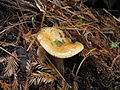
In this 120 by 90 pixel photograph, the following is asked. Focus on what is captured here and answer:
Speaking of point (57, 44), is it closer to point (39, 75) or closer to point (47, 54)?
point (47, 54)

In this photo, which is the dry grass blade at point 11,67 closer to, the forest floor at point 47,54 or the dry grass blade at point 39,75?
the forest floor at point 47,54

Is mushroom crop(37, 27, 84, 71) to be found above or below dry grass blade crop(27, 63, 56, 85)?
above

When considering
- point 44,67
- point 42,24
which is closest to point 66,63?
point 44,67

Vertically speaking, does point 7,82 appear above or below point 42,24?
below

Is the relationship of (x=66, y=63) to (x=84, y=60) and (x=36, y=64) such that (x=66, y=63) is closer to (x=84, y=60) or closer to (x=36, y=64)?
(x=84, y=60)

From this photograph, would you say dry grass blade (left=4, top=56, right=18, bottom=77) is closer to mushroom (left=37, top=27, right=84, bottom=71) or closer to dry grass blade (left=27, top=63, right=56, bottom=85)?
dry grass blade (left=27, top=63, right=56, bottom=85)

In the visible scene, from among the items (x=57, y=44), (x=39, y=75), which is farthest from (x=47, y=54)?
(x=39, y=75)

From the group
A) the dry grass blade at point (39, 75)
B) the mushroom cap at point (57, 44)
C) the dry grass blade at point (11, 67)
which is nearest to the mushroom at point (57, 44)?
the mushroom cap at point (57, 44)

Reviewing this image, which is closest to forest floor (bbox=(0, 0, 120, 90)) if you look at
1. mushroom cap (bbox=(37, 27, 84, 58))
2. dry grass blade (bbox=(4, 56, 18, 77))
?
dry grass blade (bbox=(4, 56, 18, 77))
